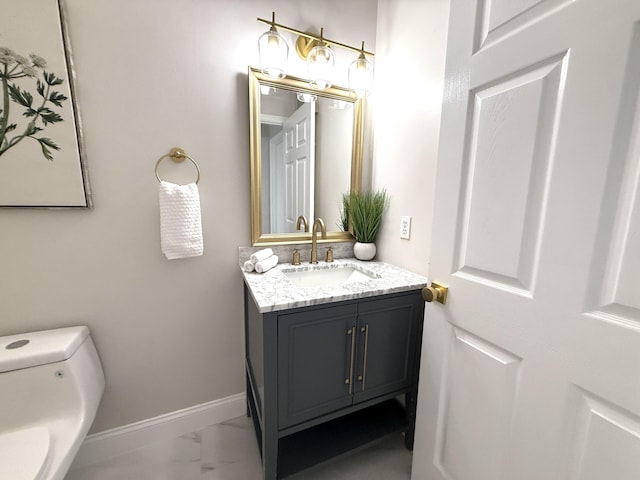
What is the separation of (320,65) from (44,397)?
179cm

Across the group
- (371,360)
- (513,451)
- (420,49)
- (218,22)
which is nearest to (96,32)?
A: (218,22)

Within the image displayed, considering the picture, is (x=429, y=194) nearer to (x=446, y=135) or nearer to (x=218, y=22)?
(x=446, y=135)

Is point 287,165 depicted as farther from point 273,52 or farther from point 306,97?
point 273,52

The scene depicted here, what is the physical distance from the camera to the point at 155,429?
1329mm

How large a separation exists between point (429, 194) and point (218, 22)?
4.09 feet

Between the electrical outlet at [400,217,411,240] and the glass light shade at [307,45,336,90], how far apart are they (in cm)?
80

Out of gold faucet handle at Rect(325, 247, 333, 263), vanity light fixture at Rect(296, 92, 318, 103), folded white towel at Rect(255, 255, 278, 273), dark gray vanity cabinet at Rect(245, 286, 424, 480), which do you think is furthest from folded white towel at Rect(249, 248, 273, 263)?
vanity light fixture at Rect(296, 92, 318, 103)

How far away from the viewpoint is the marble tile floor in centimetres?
119

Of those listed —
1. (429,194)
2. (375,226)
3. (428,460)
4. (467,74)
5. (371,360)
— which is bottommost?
(428,460)

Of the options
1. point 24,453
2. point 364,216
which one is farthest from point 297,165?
point 24,453

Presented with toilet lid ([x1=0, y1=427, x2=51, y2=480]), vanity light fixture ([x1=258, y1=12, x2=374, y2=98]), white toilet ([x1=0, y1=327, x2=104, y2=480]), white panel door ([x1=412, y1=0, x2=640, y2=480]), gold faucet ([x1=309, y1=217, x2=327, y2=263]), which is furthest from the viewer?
gold faucet ([x1=309, y1=217, x2=327, y2=263])

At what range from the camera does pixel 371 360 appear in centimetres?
116

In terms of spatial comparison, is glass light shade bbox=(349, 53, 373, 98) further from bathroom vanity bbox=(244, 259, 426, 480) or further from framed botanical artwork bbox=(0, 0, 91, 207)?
framed botanical artwork bbox=(0, 0, 91, 207)

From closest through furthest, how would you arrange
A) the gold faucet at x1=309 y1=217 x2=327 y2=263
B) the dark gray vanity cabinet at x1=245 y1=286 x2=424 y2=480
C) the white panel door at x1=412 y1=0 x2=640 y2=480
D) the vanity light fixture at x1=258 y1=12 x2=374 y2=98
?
1. the white panel door at x1=412 y1=0 x2=640 y2=480
2. the dark gray vanity cabinet at x1=245 y1=286 x2=424 y2=480
3. the vanity light fixture at x1=258 y1=12 x2=374 y2=98
4. the gold faucet at x1=309 y1=217 x2=327 y2=263
